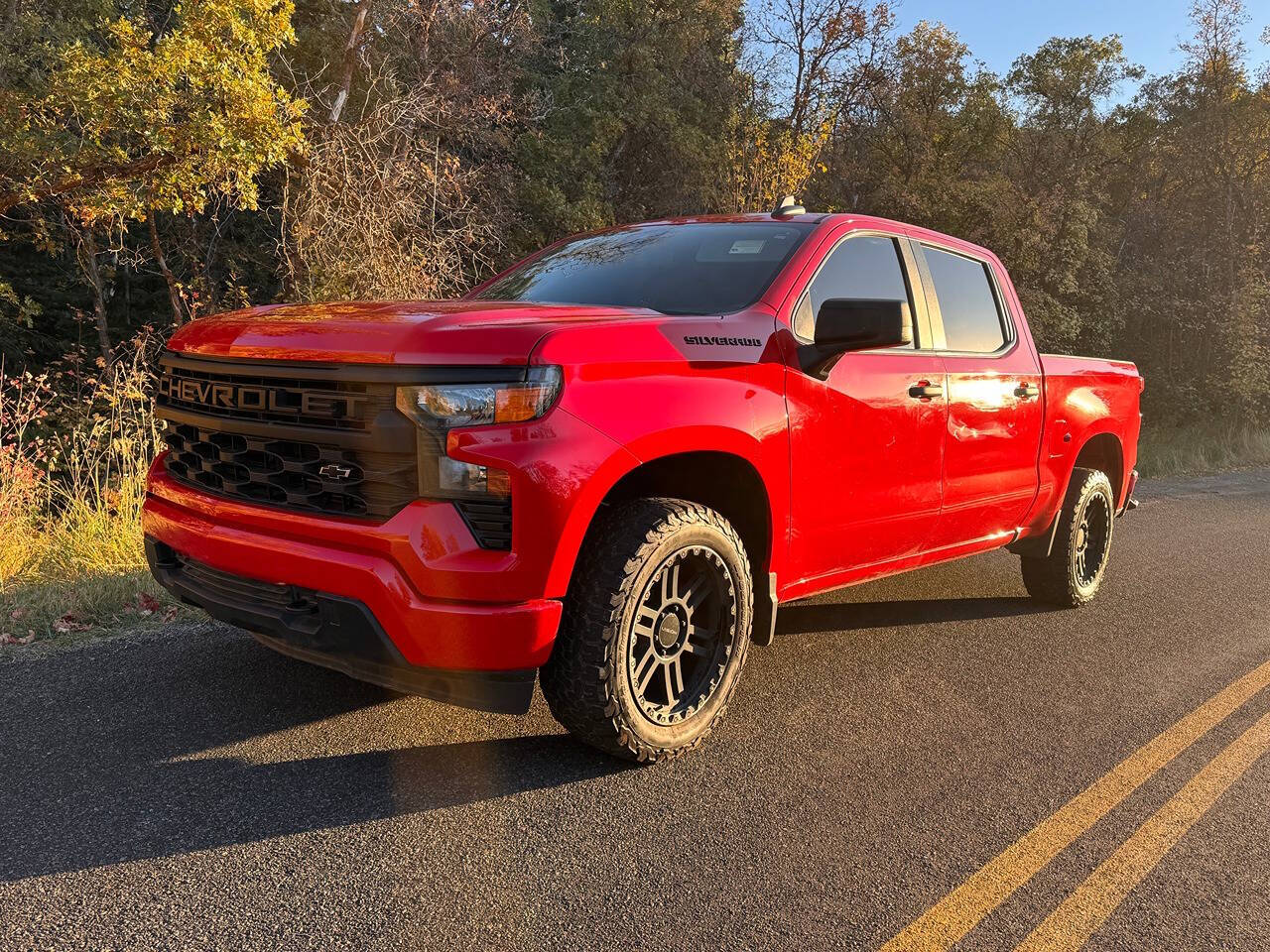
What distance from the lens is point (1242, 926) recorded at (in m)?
2.44

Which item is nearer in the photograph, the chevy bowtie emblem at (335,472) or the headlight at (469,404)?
the headlight at (469,404)

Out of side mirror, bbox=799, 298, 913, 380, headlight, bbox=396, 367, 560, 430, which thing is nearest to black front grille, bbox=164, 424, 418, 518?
headlight, bbox=396, 367, 560, 430

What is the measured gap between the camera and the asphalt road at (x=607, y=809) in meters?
2.35

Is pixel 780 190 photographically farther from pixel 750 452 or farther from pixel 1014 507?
pixel 750 452

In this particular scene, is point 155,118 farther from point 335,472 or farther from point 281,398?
point 335,472

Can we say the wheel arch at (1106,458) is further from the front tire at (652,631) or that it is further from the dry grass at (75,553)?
the dry grass at (75,553)

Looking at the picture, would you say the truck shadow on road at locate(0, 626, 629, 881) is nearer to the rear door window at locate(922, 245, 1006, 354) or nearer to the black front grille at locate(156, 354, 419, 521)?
the black front grille at locate(156, 354, 419, 521)

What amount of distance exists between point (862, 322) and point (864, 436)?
60 centimetres

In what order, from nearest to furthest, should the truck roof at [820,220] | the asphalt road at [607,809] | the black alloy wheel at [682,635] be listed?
the asphalt road at [607,809] < the black alloy wheel at [682,635] < the truck roof at [820,220]

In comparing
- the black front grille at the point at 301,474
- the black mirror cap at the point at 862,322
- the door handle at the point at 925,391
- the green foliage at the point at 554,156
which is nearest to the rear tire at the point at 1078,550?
the door handle at the point at 925,391

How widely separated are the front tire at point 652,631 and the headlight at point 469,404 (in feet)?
1.83

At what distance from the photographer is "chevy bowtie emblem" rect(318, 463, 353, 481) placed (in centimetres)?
280

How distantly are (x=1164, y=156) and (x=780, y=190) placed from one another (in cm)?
2027

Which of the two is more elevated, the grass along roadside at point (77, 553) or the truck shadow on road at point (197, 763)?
the grass along roadside at point (77, 553)
